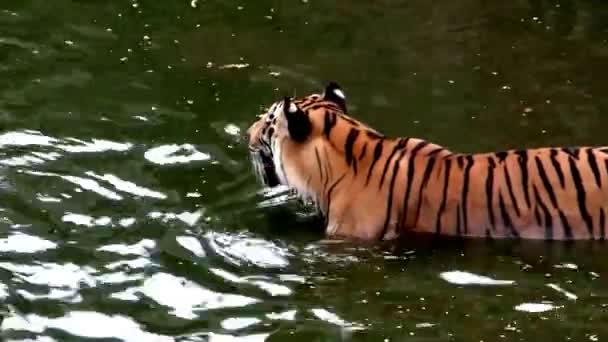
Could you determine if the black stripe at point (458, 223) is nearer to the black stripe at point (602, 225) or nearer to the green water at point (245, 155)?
→ the green water at point (245, 155)

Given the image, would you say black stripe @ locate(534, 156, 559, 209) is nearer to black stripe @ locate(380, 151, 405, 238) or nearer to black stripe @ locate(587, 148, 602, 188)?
black stripe @ locate(587, 148, 602, 188)

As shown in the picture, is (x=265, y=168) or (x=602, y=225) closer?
(x=602, y=225)

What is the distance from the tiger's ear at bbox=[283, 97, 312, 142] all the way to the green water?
1.52 ft

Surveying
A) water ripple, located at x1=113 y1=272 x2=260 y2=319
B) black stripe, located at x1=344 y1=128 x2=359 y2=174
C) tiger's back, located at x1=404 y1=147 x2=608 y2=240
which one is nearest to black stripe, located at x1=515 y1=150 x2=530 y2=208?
tiger's back, located at x1=404 y1=147 x2=608 y2=240

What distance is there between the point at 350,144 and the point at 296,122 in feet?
0.93

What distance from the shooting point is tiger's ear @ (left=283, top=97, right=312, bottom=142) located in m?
5.98

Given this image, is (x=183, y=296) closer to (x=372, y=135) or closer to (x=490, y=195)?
(x=372, y=135)

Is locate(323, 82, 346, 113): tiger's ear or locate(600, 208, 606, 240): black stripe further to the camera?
locate(323, 82, 346, 113): tiger's ear

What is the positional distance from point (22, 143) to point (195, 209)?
4.09 feet

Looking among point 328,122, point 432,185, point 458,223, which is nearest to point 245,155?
point 328,122

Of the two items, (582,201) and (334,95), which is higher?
(334,95)

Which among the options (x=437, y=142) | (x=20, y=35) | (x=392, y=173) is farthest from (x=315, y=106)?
(x=20, y=35)

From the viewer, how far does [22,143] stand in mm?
6883

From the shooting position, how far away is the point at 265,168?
20.8 feet
